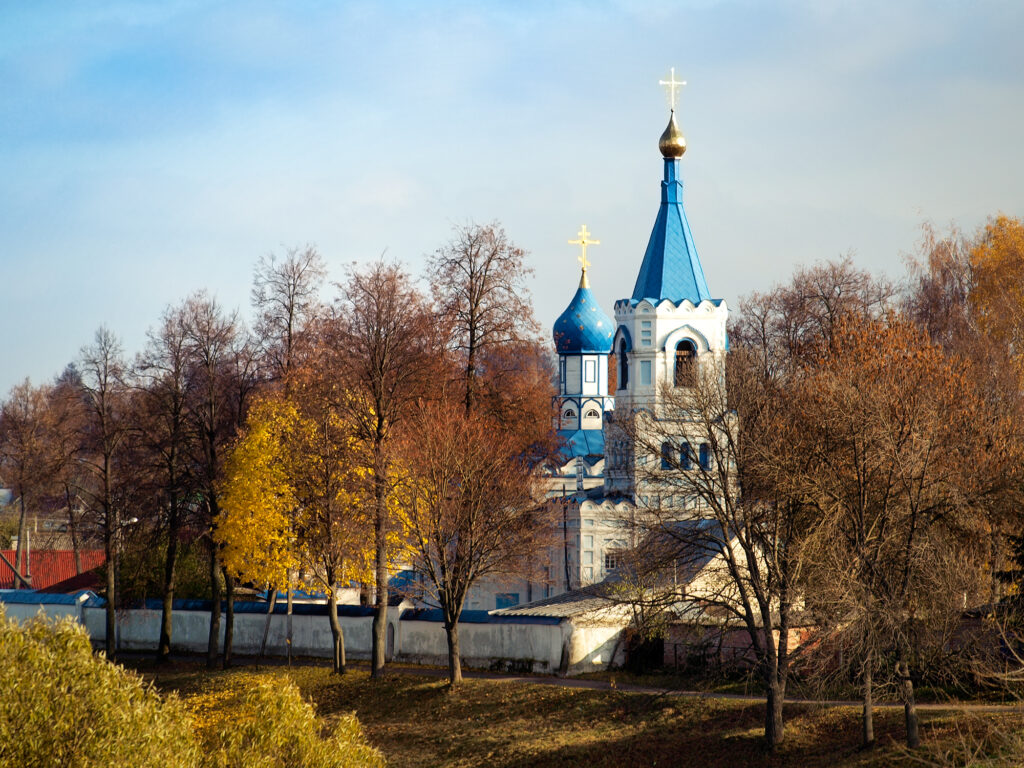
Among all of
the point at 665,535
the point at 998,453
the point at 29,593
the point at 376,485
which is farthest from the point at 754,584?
the point at 29,593

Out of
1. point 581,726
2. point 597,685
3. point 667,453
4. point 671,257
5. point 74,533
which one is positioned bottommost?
point 581,726

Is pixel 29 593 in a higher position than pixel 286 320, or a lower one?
lower

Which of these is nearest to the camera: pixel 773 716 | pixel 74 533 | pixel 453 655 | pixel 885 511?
pixel 885 511

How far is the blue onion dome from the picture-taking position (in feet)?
174

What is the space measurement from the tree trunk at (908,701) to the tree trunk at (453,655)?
10.0 m

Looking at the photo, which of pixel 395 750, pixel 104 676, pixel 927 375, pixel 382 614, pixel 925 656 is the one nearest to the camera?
pixel 104 676

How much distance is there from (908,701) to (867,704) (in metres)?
0.68

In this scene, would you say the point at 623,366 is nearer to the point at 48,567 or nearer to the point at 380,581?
the point at 380,581

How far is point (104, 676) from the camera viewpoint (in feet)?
44.3

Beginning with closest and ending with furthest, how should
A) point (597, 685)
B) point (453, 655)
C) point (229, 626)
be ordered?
point (597, 685) → point (453, 655) → point (229, 626)

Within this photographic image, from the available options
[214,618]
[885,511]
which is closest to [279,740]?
[885,511]

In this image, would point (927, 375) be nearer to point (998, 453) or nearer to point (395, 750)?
point (998, 453)

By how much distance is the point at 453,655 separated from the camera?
86.0 feet

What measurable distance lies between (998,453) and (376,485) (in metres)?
12.5
